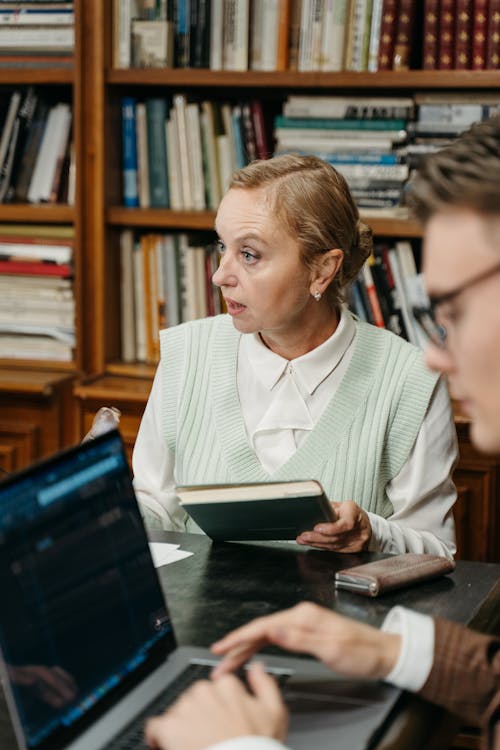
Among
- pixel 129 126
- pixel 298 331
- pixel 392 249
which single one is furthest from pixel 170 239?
pixel 298 331

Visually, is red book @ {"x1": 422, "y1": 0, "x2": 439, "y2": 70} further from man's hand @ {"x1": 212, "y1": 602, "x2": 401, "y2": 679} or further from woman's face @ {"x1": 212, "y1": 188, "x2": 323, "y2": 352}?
man's hand @ {"x1": 212, "y1": 602, "x2": 401, "y2": 679}

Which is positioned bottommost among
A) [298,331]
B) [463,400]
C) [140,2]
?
[298,331]

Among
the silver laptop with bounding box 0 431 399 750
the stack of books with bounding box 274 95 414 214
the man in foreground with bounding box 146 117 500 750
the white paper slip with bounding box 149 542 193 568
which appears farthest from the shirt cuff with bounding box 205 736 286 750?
the stack of books with bounding box 274 95 414 214

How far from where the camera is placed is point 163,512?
211 centimetres

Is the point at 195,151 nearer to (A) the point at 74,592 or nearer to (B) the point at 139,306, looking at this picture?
(B) the point at 139,306

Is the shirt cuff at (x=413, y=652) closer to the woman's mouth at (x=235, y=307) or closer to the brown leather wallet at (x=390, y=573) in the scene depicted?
the brown leather wallet at (x=390, y=573)

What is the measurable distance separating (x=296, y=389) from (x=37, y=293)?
1.46m

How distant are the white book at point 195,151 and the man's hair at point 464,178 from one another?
2088 millimetres

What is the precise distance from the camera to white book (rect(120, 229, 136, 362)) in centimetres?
335

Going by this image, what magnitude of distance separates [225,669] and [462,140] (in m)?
0.64

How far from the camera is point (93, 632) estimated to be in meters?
1.19

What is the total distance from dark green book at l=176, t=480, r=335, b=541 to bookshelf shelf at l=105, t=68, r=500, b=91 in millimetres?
1649

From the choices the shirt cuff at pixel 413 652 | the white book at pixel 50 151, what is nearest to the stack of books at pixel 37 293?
the white book at pixel 50 151

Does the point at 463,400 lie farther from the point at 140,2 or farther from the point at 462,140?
the point at 140,2
